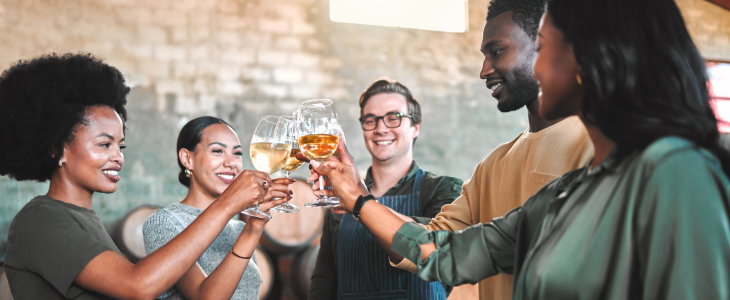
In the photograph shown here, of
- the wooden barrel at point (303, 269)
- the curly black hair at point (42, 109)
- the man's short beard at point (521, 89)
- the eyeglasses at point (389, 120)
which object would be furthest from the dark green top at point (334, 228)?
the wooden barrel at point (303, 269)

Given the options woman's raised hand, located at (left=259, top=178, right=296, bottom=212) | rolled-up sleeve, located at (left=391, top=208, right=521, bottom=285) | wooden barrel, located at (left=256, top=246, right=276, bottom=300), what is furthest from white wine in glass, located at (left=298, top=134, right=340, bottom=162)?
wooden barrel, located at (left=256, top=246, right=276, bottom=300)

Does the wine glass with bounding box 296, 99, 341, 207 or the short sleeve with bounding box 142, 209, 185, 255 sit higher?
the wine glass with bounding box 296, 99, 341, 207

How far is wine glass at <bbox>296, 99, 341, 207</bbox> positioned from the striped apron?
85 centimetres

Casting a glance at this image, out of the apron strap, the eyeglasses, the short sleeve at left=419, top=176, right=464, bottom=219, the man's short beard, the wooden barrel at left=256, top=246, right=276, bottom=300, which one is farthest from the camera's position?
the wooden barrel at left=256, top=246, right=276, bottom=300

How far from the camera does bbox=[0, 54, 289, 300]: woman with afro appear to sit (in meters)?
1.41

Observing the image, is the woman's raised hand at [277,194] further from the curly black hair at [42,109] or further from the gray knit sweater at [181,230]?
the curly black hair at [42,109]

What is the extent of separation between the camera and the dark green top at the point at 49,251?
55.2 inches

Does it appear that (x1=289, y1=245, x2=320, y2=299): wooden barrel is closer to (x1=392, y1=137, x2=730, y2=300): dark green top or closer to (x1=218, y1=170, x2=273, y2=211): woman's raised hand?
(x1=218, y1=170, x2=273, y2=211): woman's raised hand

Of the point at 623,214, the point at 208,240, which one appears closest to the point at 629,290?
the point at 623,214

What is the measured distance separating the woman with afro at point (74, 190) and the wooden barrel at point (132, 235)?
2141 millimetres

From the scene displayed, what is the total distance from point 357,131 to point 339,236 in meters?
2.65

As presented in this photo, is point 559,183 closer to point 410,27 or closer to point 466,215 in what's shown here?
point 466,215

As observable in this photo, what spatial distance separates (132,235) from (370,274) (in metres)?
2.27

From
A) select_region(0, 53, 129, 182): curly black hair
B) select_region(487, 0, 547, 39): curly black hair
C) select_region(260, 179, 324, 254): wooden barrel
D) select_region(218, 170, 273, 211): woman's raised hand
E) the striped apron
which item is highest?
select_region(487, 0, 547, 39): curly black hair
